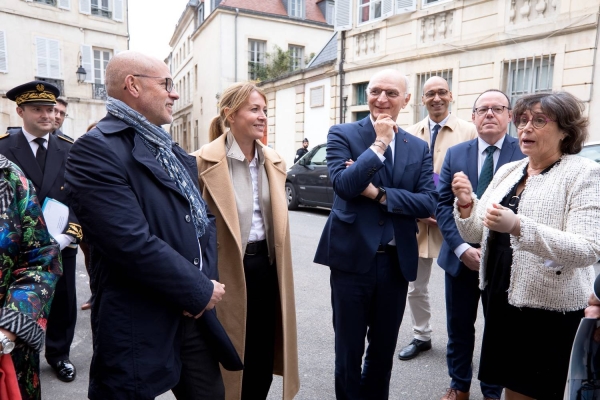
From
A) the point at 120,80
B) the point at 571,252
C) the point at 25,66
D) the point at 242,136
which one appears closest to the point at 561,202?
the point at 571,252

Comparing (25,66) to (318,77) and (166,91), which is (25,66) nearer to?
(318,77)

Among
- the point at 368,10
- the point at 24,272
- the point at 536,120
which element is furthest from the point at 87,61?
the point at 536,120

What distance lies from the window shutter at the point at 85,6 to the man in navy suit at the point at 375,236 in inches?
944

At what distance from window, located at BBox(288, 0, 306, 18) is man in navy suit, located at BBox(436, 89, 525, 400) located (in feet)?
84.8

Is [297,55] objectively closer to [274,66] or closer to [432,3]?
[274,66]

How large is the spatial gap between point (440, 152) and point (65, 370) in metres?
3.22

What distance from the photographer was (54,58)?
21.5m

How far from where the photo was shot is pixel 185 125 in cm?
3484

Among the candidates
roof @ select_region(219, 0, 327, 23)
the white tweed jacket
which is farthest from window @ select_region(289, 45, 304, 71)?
the white tweed jacket

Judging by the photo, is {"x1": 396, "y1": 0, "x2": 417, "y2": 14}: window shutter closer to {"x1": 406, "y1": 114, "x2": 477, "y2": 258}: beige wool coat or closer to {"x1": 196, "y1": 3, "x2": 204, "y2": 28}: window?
{"x1": 406, "y1": 114, "x2": 477, "y2": 258}: beige wool coat

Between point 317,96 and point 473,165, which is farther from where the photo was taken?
point 317,96

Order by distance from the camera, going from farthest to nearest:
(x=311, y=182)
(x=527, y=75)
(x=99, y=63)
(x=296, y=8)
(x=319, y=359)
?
(x=296, y=8)
(x=99, y=63)
(x=311, y=182)
(x=527, y=75)
(x=319, y=359)

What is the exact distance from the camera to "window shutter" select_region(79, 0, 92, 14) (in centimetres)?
2205

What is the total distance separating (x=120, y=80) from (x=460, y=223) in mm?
1821
